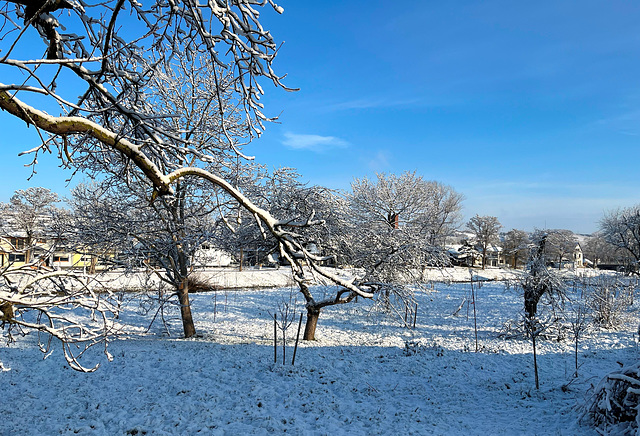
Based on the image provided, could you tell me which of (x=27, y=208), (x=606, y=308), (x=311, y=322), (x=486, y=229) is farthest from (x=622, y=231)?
(x=27, y=208)

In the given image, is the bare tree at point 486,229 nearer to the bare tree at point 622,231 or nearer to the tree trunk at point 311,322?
the bare tree at point 622,231

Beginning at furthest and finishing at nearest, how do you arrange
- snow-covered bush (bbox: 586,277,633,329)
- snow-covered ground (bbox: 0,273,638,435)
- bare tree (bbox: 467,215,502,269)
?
bare tree (bbox: 467,215,502,269)
snow-covered bush (bbox: 586,277,633,329)
snow-covered ground (bbox: 0,273,638,435)

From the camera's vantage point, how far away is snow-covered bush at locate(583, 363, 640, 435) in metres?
4.73

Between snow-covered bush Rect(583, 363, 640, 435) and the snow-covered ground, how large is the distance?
1.86 feet

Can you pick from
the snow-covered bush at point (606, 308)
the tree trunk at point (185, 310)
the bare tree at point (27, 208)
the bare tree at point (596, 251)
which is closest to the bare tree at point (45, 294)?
the bare tree at point (27, 208)

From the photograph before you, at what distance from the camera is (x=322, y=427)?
605cm

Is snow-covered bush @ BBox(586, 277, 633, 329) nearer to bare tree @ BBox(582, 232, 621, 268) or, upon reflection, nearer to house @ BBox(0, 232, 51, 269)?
house @ BBox(0, 232, 51, 269)

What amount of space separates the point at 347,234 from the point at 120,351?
7.05 meters

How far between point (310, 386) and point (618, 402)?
5.01 meters

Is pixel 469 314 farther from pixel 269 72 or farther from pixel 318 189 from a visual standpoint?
pixel 269 72

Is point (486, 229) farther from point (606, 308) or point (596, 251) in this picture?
point (606, 308)

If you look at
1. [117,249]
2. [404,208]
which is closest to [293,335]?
[117,249]

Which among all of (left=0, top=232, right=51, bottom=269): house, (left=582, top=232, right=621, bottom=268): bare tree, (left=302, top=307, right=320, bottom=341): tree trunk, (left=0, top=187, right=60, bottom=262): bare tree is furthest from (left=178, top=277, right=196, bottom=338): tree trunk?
(left=582, top=232, right=621, bottom=268): bare tree

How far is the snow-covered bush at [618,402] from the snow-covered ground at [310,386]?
1.86 feet
